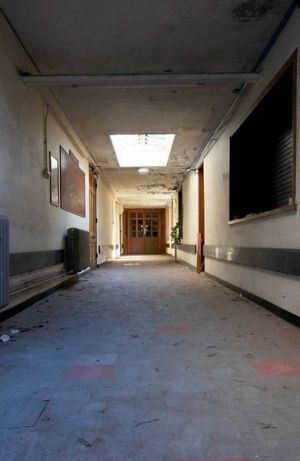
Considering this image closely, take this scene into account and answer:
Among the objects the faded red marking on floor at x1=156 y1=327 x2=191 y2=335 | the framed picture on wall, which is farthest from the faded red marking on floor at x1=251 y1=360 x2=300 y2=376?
the framed picture on wall

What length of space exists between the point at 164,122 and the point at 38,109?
83.4 inches

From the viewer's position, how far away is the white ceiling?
2.88 meters

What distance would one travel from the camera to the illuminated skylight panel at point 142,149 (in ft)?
23.2

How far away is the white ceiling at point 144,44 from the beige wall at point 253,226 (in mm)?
229

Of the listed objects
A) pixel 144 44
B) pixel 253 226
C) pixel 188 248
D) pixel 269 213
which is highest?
pixel 144 44

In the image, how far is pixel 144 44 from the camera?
3391mm

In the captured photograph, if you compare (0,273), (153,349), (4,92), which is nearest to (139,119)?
(4,92)

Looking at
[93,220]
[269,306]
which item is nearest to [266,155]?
[269,306]

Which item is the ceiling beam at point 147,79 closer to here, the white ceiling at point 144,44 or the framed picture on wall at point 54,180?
the white ceiling at point 144,44

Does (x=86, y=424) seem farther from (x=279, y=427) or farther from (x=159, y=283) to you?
(x=159, y=283)

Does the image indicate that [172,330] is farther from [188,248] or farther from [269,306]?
[188,248]

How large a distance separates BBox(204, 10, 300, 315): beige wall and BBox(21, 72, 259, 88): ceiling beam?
0.97 feet

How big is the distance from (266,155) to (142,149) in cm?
427

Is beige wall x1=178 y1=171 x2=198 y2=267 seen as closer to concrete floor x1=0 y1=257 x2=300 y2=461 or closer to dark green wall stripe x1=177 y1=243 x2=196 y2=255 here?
dark green wall stripe x1=177 y1=243 x2=196 y2=255
